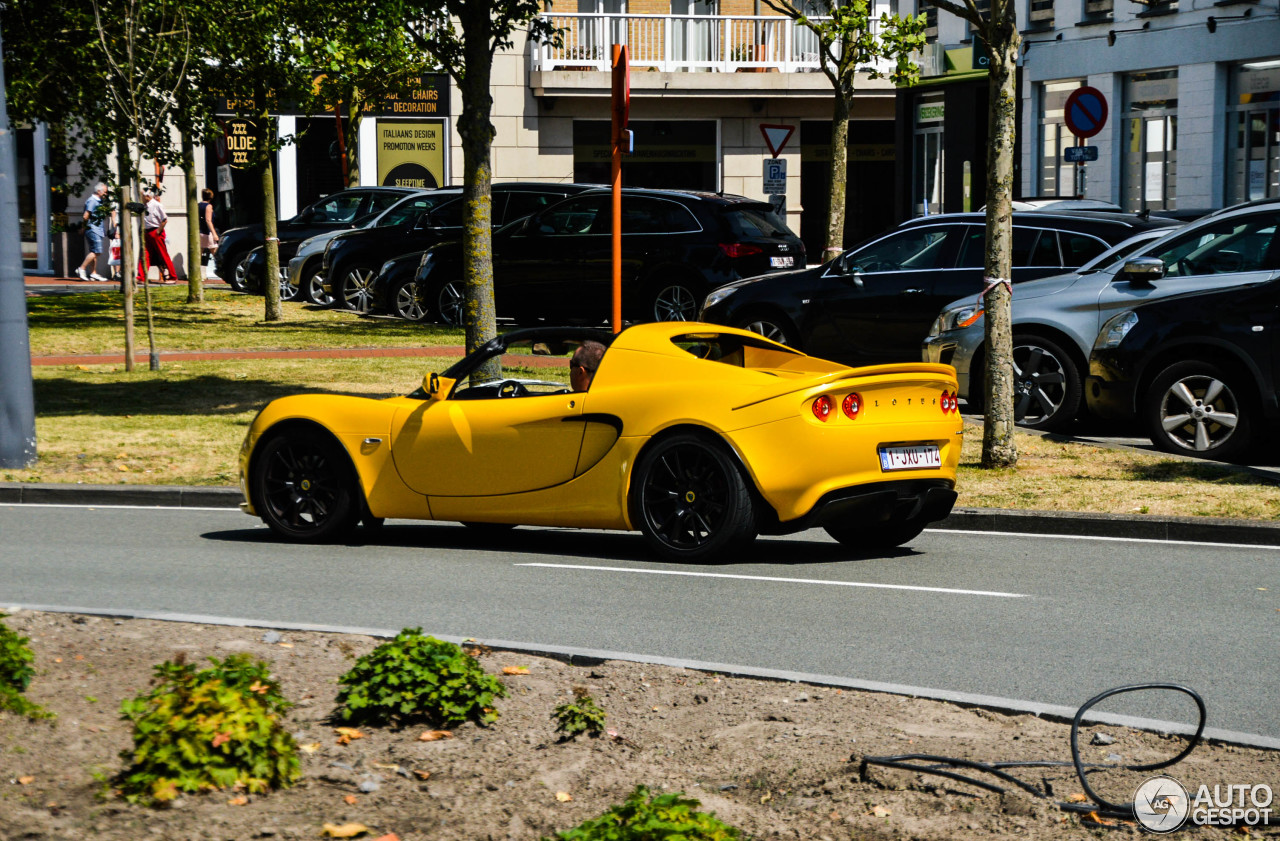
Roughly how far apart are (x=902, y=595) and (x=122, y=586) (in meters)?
3.85

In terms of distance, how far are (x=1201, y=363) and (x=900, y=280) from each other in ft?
13.5

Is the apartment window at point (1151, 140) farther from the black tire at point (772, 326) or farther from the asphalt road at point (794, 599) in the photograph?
the asphalt road at point (794, 599)

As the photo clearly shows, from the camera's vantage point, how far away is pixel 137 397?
17219mm

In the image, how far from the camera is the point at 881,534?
9.77 metres

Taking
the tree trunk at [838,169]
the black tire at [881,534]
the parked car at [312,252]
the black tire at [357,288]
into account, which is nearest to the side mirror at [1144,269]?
the black tire at [881,534]

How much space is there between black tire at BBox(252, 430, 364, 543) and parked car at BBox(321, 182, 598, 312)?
1397 cm

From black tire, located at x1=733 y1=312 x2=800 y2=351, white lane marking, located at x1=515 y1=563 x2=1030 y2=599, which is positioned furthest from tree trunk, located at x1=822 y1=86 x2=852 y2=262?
white lane marking, located at x1=515 y1=563 x2=1030 y2=599

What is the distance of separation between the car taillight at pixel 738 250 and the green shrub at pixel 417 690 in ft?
51.1

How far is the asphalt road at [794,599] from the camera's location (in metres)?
6.39

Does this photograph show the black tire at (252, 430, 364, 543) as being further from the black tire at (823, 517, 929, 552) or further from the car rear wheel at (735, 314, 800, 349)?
the car rear wheel at (735, 314, 800, 349)

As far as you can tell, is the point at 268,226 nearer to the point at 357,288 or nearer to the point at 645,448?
the point at 357,288

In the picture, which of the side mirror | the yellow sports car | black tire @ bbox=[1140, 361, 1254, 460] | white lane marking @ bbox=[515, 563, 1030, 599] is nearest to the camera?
white lane marking @ bbox=[515, 563, 1030, 599]

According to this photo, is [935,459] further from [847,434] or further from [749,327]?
[749,327]

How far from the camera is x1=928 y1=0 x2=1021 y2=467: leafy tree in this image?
12.1 metres
